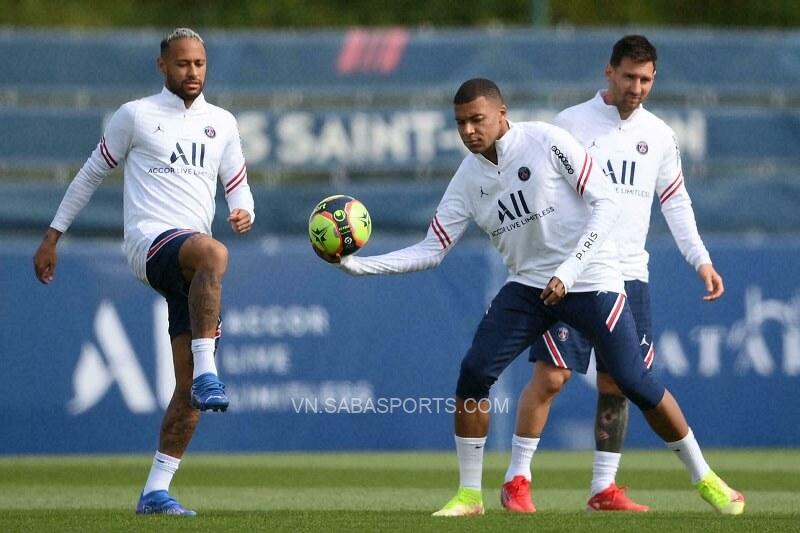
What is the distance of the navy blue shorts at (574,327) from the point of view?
8.38m

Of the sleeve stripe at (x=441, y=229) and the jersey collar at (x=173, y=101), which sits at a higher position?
the jersey collar at (x=173, y=101)

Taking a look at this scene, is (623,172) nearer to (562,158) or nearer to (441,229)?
(562,158)

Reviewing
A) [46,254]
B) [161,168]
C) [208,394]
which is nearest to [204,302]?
[208,394]

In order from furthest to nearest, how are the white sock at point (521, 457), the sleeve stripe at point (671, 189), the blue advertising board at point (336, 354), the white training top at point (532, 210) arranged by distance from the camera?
1. the blue advertising board at point (336, 354)
2. the sleeve stripe at point (671, 189)
3. the white sock at point (521, 457)
4. the white training top at point (532, 210)

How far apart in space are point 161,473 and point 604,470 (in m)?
2.47

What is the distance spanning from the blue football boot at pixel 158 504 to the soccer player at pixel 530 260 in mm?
1390

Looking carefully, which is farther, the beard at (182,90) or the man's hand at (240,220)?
the beard at (182,90)

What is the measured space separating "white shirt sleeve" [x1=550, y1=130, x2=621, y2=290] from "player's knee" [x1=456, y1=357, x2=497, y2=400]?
625mm

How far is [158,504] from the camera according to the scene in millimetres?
8609

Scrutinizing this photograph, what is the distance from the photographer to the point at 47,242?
8898 mm

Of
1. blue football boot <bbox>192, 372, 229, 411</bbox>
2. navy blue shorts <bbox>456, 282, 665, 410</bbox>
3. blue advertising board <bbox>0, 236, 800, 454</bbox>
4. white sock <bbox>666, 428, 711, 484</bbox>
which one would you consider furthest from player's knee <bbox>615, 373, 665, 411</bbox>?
blue advertising board <bbox>0, 236, 800, 454</bbox>

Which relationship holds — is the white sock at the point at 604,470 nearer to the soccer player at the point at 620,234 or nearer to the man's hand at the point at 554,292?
the soccer player at the point at 620,234

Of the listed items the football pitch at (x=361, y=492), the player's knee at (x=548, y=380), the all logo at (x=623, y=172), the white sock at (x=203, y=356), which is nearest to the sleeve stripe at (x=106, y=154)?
the white sock at (x=203, y=356)

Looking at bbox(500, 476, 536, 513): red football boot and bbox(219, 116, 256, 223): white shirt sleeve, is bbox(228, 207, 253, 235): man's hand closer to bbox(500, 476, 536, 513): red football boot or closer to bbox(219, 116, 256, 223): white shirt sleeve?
bbox(219, 116, 256, 223): white shirt sleeve
